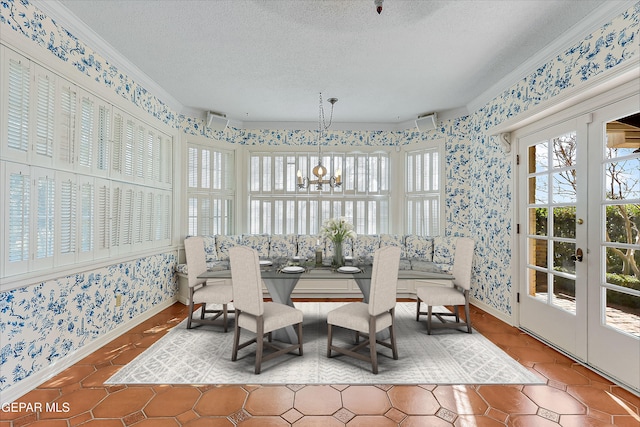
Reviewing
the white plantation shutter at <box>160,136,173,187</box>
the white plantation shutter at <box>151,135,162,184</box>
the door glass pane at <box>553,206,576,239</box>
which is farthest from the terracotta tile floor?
the white plantation shutter at <box>160,136,173,187</box>

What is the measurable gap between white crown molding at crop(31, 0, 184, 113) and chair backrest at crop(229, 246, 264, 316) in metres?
2.33

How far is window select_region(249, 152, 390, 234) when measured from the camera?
547cm

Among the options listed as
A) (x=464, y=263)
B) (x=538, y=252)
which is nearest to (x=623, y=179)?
(x=538, y=252)

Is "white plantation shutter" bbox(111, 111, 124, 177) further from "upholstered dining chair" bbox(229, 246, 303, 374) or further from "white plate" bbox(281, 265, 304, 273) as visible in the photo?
"white plate" bbox(281, 265, 304, 273)

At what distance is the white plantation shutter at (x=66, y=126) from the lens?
2.54 m

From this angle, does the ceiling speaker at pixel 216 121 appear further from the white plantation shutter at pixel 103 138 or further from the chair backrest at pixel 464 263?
the chair backrest at pixel 464 263

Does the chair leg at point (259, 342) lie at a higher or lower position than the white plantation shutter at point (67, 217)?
lower

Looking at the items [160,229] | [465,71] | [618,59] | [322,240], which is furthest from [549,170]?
[160,229]

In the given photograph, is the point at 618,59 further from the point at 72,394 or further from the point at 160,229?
the point at 160,229

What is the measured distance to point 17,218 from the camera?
2.18m

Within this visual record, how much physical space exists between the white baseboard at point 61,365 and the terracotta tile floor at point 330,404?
2.1 inches

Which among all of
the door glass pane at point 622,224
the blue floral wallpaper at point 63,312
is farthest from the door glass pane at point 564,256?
the blue floral wallpaper at point 63,312

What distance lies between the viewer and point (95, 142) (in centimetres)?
295

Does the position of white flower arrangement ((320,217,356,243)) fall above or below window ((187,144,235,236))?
below
